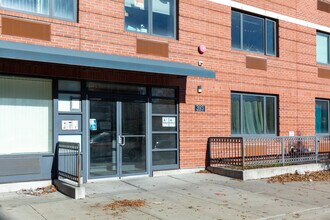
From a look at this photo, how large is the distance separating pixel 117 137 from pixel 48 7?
3644 mm

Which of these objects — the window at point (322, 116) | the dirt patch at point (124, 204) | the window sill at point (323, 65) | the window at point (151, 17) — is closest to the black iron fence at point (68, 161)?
the dirt patch at point (124, 204)

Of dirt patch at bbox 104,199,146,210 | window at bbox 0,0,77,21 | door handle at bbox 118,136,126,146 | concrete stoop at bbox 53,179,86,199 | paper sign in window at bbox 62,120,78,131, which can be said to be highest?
window at bbox 0,0,77,21

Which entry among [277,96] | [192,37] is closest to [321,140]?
[277,96]

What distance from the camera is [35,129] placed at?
959 centimetres

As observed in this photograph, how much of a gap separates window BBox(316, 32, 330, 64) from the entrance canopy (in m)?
7.11

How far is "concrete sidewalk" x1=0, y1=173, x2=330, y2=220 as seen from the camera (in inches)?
286

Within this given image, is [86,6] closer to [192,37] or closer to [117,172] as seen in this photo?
[192,37]

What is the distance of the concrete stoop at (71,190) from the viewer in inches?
329

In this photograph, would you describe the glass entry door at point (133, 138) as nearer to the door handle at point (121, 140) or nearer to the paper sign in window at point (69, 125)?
the door handle at point (121, 140)

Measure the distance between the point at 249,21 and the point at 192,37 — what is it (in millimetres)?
2961

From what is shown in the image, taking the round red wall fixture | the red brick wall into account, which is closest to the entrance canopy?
the red brick wall

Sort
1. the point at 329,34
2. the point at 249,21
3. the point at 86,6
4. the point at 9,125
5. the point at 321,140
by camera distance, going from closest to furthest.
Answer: the point at 9,125, the point at 86,6, the point at 249,21, the point at 321,140, the point at 329,34

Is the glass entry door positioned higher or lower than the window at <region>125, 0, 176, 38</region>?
lower

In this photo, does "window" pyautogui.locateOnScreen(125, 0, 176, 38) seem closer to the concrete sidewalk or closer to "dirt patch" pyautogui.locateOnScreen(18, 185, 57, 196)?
the concrete sidewalk
